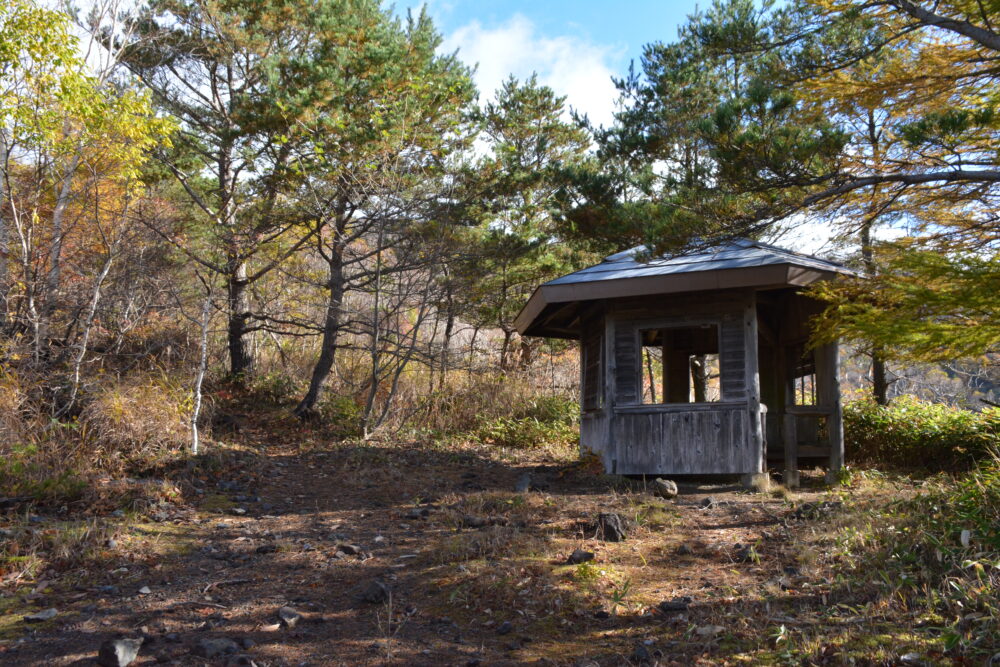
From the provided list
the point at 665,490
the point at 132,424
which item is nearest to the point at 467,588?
the point at 665,490

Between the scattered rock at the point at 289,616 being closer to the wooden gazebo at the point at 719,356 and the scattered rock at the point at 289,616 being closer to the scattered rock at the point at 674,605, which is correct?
the scattered rock at the point at 674,605

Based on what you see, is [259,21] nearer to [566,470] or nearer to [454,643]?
[566,470]

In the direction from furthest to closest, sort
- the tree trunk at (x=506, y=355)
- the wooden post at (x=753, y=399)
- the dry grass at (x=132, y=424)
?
the tree trunk at (x=506, y=355) < the wooden post at (x=753, y=399) < the dry grass at (x=132, y=424)

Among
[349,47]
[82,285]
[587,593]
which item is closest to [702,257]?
[587,593]

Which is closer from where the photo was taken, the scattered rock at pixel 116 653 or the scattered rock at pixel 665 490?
the scattered rock at pixel 116 653

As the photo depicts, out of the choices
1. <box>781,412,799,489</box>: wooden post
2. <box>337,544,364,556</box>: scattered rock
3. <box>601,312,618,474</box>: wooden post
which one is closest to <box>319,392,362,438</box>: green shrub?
<box>601,312,618,474</box>: wooden post

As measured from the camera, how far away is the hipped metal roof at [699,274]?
28.2 ft

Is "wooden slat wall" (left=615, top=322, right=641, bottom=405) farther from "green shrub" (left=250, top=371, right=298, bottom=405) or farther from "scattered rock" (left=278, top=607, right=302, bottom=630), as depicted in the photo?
"green shrub" (left=250, top=371, right=298, bottom=405)

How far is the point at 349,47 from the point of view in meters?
14.2

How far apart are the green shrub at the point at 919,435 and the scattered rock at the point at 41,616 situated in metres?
10.2

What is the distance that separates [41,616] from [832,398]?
9263 mm

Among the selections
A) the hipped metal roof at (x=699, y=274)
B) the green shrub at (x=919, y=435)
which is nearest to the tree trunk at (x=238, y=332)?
the hipped metal roof at (x=699, y=274)

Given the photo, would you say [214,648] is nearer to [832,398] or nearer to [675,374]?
[832,398]

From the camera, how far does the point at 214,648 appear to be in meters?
4.01
